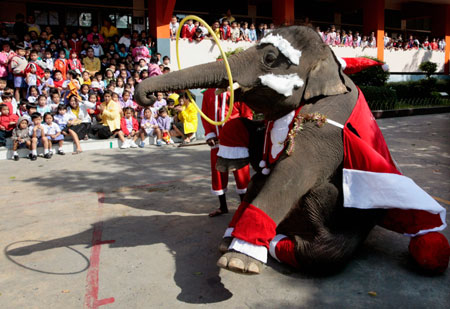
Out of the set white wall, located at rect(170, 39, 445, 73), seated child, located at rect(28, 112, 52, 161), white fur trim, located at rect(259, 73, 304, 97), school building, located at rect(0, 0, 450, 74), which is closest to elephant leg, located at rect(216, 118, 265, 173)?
white fur trim, located at rect(259, 73, 304, 97)

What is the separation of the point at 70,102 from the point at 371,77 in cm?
1129

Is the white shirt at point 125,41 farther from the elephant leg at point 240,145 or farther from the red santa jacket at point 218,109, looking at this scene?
the elephant leg at point 240,145

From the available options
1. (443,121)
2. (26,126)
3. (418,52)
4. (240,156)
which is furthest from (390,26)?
(240,156)

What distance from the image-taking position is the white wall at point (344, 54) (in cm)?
1532

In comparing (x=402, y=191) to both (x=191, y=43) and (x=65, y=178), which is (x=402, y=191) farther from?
(x=191, y=43)

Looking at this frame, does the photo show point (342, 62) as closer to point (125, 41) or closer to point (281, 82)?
point (281, 82)

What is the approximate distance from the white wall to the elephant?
456 inches

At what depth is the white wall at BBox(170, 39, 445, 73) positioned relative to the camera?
15320 mm

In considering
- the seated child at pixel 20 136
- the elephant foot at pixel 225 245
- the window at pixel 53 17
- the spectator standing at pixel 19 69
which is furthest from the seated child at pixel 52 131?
the window at pixel 53 17

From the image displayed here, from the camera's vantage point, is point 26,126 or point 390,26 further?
point 390,26

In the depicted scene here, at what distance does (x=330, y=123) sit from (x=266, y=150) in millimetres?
566

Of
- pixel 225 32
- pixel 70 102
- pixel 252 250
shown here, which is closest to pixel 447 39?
pixel 225 32

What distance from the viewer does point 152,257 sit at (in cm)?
396

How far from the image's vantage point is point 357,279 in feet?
11.3
